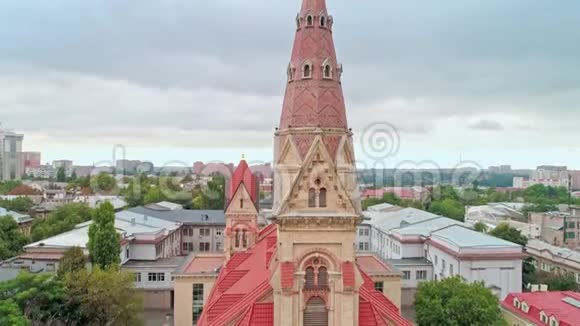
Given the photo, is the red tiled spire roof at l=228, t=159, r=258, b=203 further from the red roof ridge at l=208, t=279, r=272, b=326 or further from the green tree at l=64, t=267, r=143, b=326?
the red roof ridge at l=208, t=279, r=272, b=326

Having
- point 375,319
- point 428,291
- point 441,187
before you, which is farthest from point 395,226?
point 441,187

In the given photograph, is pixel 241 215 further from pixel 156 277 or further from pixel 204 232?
pixel 204 232

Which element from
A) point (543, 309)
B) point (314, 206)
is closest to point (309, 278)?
point (314, 206)

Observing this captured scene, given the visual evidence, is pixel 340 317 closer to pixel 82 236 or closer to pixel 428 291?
pixel 428 291

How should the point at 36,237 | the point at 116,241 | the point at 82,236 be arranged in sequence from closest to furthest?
1. the point at 116,241
2. the point at 82,236
3. the point at 36,237

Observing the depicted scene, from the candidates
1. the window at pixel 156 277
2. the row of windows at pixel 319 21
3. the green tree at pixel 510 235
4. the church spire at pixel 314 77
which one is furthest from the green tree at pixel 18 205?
the row of windows at pixel 319 21

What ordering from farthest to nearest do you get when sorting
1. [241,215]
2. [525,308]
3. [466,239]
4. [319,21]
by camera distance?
[466,239] → [241,215] → [525,308] → [319,21]

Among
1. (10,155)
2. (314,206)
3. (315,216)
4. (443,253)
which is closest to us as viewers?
→ (315,216)
